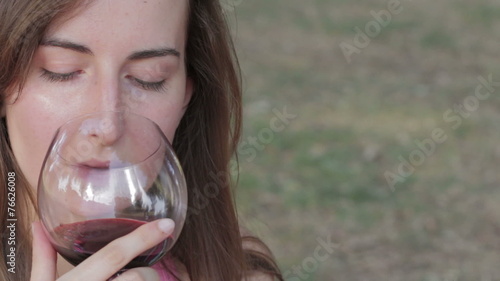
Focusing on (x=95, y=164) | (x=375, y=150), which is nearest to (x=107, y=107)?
(x=95, y=164)

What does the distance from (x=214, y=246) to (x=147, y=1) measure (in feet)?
3.28

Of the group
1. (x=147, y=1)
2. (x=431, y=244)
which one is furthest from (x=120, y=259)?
(x=431, y=244)

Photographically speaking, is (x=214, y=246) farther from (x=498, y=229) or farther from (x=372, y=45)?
(x=372, y=45)

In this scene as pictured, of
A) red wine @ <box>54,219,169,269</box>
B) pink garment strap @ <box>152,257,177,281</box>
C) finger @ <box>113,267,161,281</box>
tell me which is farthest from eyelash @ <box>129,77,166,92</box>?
pink garment strap @ <box>152,257,177,281</box>

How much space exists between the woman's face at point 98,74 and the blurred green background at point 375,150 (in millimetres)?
1505

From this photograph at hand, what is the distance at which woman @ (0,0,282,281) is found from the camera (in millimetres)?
2041

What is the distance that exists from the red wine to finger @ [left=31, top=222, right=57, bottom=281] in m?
0.07

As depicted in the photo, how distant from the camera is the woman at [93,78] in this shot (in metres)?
2.04

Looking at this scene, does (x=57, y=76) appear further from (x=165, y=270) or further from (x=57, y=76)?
(x=165, y=270)

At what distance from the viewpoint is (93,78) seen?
7.23ft

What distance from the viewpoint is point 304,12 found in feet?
37.7

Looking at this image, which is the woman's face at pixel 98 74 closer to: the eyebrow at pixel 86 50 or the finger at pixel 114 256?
the eyebrow at pixel 86 50

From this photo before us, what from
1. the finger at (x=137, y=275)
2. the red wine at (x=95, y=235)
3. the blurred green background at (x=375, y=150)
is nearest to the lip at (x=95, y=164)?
the red wine at (x=95, y=235)
